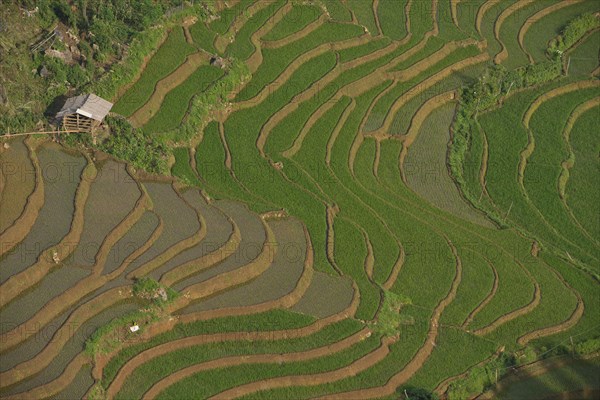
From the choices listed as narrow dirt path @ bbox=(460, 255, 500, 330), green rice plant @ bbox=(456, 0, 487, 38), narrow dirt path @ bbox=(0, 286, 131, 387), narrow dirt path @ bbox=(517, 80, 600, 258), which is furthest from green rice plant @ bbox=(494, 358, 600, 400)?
green rice plant @ bbox=(456, 0, 487, 38)

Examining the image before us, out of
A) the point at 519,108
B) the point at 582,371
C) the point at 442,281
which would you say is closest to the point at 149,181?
the point at 442,281

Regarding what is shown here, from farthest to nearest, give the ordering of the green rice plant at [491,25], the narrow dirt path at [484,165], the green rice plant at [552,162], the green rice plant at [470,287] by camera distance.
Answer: the green rice plant at [491,25], the narrow dirt path at [484,165], the green rice plant at [552,162], the green rice plant at [470,287]

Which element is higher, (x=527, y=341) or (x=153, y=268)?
(x=153, y=268)

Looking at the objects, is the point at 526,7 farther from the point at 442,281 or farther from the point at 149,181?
the point at 149,181

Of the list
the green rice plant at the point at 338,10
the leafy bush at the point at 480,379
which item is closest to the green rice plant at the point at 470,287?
the leafy bush at the point at 480,379

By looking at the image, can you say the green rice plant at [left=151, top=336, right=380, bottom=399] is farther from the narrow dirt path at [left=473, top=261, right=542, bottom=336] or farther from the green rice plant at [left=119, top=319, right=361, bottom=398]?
the narrow dirt path at [left=473, top=261, right=542, bottom=336]

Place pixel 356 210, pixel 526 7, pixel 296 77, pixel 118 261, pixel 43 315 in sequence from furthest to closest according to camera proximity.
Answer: pixel 526 7 < pixel 296 77 < pixel 356 210 < pixel 118 261 < pixel 43 315

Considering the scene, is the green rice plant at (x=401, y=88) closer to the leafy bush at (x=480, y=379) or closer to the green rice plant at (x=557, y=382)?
the leafy bush at (x=480, y=379)
